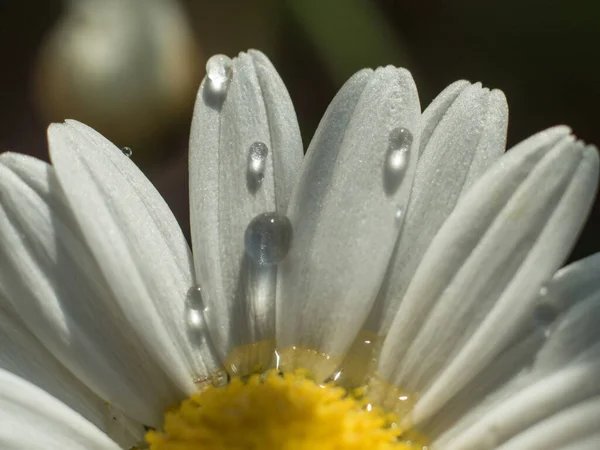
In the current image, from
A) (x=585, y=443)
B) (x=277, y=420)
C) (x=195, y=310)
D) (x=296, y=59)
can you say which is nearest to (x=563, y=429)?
(x=585, y=443)

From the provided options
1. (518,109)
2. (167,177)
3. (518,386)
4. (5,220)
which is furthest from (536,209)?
(167,177)

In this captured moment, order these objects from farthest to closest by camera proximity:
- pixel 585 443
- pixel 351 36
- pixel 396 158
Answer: pixel 351 36
pixel 396 158
pixel 585 443

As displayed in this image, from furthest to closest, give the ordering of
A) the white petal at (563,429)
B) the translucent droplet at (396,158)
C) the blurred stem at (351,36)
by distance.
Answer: the blurred stem at (351,36) < the translucent droplet at (396,158) < the white petal at (563,429)

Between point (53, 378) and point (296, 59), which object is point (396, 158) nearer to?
point (53, 378)

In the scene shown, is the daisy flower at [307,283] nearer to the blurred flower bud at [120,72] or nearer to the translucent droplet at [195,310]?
the translucent droplet at [195,310]

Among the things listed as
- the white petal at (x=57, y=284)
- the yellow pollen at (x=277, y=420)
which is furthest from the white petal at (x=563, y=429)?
the white petal at (x=57, y=284)
